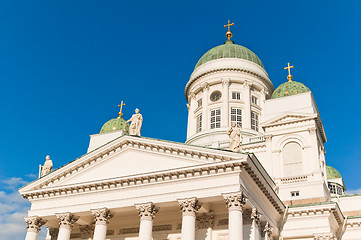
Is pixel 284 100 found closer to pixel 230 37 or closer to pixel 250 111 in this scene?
pixel 250 111

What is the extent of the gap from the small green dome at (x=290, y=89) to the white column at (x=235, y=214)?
651 inches

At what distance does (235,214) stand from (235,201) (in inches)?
27.3

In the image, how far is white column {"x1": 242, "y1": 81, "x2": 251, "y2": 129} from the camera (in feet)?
136

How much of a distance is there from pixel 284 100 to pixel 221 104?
8.72 meters

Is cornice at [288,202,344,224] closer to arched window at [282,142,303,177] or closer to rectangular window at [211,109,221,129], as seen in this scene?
arched window at [282,142,303,177]

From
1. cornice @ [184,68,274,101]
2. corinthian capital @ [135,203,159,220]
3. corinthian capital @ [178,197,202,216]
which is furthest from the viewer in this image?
cornice @ [184,68,274,101]

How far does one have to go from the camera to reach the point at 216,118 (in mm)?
42344

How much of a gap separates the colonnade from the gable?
7.07ft

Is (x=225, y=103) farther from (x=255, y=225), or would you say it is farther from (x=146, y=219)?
(x=146, y=219)

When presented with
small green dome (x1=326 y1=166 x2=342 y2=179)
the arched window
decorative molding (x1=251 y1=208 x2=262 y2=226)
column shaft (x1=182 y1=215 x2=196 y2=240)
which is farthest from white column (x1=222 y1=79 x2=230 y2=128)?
small green dome (x1=326 y1=166 x2=342 y2=179)

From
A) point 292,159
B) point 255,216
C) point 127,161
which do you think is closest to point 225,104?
point 292,159

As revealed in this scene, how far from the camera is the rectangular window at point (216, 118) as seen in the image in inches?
1651

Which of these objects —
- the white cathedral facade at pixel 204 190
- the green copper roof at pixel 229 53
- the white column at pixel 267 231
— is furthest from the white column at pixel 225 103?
the white column at pixel 267 231

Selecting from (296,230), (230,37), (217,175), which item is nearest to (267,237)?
(296,230)
